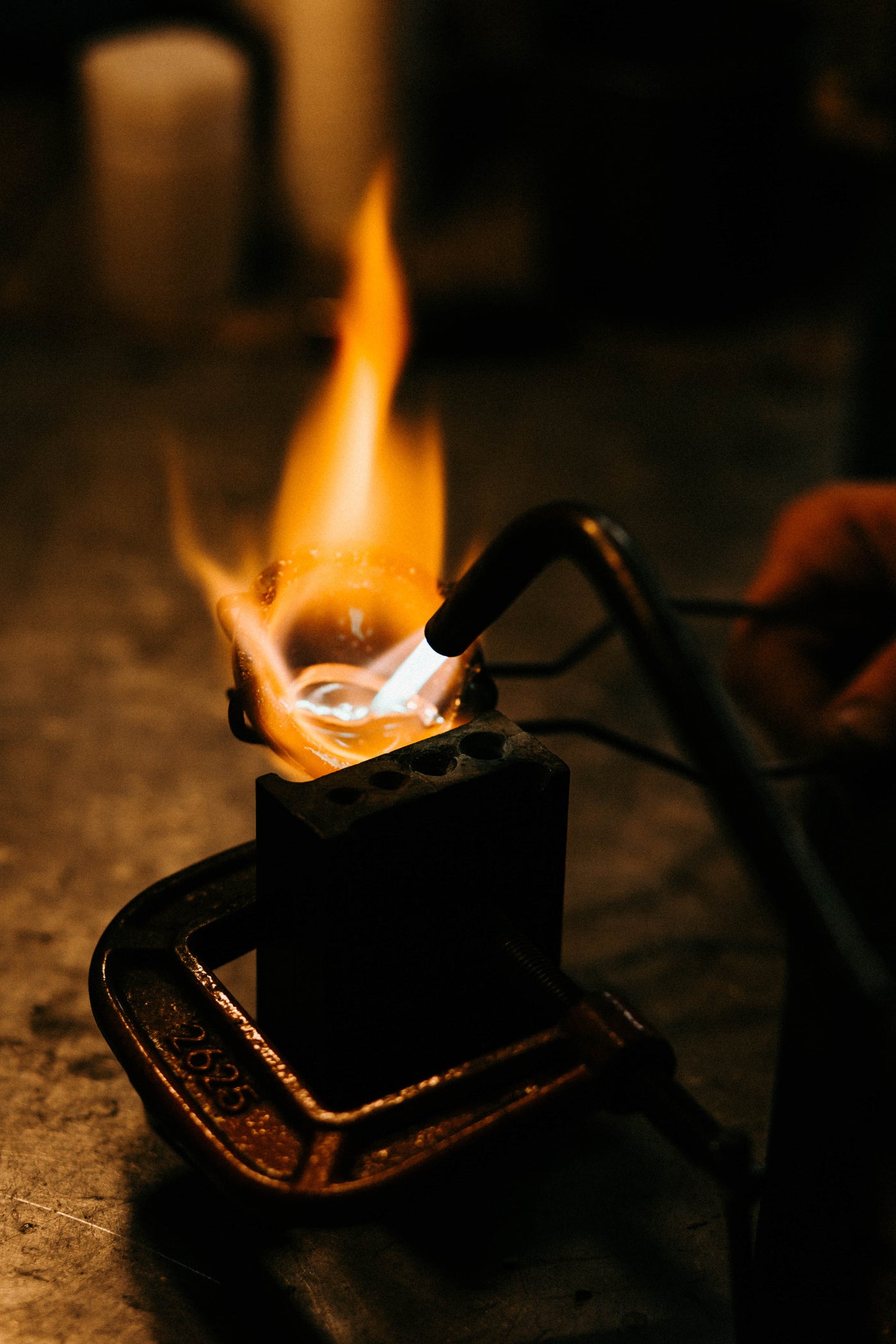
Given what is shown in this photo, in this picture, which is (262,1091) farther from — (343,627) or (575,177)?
(575,177)

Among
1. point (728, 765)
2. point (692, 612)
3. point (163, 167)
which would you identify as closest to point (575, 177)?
point (163, 167)

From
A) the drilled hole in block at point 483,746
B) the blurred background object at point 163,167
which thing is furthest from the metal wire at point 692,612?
the blurred background object at point 163,167

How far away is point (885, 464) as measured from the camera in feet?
4.92

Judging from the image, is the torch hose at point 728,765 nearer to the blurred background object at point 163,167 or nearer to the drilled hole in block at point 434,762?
the drilled hole in block at point 434,762

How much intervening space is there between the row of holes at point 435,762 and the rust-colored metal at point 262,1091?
0.35ft

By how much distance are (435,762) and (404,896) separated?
52 mm

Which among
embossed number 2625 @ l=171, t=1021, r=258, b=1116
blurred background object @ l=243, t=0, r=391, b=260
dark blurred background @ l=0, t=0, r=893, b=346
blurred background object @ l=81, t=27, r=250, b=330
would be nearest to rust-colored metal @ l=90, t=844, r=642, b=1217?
embossed number 2625 @ l=171, t=1021, r=258, b=1116

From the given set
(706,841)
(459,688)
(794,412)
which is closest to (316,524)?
(459,688)

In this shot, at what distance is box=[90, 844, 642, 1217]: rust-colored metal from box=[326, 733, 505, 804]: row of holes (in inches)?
4.2

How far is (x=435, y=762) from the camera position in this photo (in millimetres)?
498

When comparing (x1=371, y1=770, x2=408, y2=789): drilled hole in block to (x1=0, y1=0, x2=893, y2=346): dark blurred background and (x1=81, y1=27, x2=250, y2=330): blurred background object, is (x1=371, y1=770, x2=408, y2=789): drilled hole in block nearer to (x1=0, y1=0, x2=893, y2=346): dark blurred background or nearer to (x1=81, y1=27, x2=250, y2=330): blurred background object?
(x1=0, y1=0, x2=893, y2=346): dark blurred background

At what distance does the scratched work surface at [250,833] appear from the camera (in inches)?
20.9

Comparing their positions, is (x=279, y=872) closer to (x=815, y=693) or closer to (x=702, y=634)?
(x=815, y=693)

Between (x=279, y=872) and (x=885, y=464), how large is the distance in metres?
1.19
